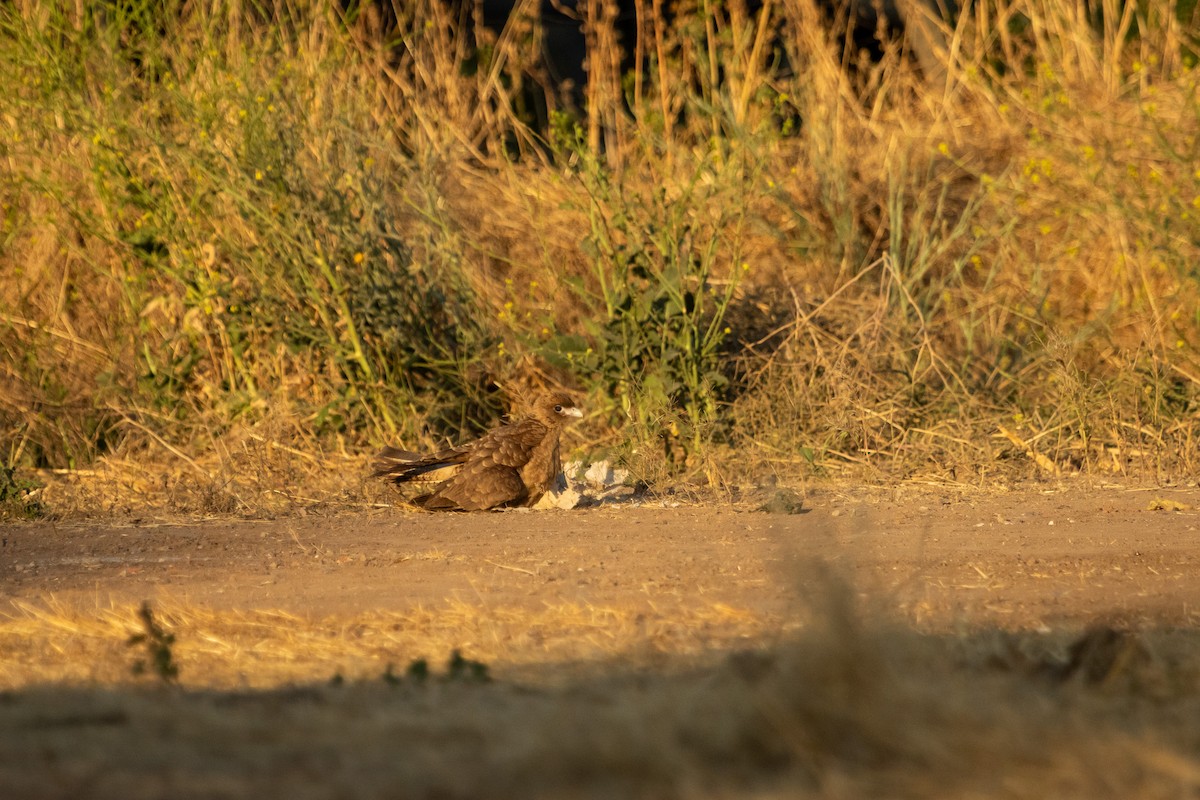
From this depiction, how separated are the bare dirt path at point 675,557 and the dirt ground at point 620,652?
Result: 0.02 metres

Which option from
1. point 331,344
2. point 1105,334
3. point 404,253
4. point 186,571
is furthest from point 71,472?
point 1105,334

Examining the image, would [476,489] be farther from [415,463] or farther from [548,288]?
[548,288]

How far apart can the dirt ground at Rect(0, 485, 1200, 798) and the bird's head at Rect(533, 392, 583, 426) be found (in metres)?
0.50

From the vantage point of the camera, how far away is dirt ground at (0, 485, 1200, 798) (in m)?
2.27

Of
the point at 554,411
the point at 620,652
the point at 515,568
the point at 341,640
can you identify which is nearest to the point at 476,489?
the point at 554,411

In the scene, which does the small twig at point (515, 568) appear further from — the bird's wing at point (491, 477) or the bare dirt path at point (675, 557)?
the bird's wing at point (491, 477)

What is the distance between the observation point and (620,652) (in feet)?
10.8

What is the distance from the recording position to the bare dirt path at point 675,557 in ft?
13.7

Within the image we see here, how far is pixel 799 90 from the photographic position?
428 inches

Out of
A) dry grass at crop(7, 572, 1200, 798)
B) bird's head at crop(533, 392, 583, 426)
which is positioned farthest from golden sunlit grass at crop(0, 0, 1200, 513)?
dry grass at crop(7, 572, 1200, 798)

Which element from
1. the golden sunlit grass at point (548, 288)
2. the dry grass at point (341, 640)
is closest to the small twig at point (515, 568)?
the golden sunlit grass at point (548, 288)

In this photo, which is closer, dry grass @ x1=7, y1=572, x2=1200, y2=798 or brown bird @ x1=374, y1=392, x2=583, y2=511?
dry grass @ x1=7, y1=572, x2=1200, y2=798

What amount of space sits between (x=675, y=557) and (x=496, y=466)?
1.56 m

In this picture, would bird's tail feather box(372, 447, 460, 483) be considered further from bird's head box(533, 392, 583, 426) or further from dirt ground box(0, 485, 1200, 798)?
bird's head box(533, 392, 583, 426)
